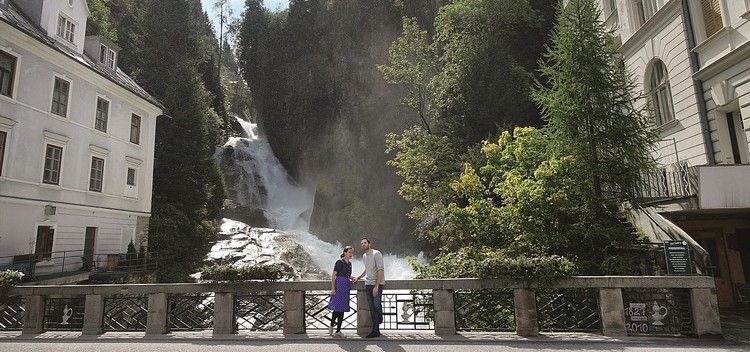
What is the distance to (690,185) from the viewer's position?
11727mm

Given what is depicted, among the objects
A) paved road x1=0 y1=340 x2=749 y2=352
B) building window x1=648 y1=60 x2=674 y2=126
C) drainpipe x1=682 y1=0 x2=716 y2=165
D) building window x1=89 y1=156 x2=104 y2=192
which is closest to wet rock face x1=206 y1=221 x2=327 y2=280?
building window x1=89 y1=156 x2=104 y2=192

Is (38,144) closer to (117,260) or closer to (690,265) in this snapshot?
(117,260)

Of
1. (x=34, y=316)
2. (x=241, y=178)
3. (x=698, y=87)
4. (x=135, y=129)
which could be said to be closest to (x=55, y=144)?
(x=135, y=129)

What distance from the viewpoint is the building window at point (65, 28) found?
23.0 meters

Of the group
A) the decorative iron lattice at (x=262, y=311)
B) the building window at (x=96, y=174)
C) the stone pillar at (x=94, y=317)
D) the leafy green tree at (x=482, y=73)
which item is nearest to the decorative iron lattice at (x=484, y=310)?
the decorative iron lattice at (x=262, y=311)

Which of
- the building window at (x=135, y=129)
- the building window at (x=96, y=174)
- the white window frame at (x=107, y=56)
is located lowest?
the building window at (x=96, y=174)

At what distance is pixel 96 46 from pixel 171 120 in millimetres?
9958

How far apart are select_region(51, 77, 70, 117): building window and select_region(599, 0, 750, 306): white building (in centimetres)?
2535

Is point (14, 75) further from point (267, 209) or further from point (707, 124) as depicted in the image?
point (707, 124)

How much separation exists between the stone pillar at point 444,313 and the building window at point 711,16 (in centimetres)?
1398

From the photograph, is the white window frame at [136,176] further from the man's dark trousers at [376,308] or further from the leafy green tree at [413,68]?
the man's dark trousers at [376,308]

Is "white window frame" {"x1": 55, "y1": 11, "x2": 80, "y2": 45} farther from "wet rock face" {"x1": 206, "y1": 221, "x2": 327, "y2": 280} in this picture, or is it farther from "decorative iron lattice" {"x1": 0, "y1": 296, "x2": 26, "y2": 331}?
"decorative iron lattice" {"x1": 0, "y1": 296, "x2": 26, "y2": 331}

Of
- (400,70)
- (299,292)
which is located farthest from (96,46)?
(299,292)

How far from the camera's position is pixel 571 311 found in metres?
9.28
